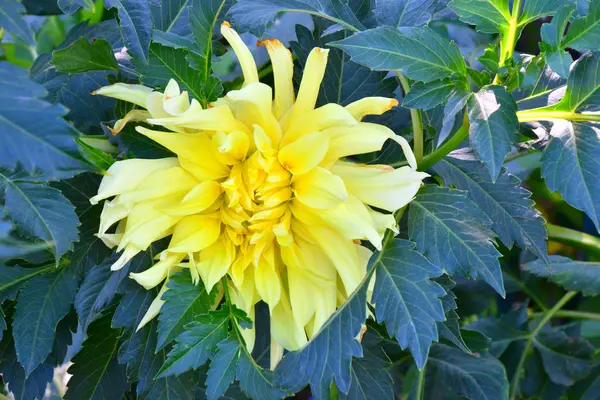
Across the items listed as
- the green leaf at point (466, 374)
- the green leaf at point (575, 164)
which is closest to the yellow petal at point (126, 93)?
the green leaf at point (575, 164)

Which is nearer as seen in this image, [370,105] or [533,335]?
[370,105]

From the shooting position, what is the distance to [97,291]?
0.40 meters

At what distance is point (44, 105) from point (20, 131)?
0.01 metres

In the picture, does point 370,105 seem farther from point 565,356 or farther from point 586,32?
point 565,356

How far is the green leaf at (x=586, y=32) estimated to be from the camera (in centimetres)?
36

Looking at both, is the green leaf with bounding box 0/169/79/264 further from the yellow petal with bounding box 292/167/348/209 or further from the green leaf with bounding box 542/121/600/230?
the green leaf with bounding box 542/121/600/230

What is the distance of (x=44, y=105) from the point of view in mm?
272

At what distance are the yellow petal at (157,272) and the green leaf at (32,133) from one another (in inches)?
4.0

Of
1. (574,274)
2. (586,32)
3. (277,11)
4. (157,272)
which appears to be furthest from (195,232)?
(574,274)

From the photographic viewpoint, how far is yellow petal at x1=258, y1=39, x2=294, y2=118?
1.20 ft

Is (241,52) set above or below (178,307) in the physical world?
above

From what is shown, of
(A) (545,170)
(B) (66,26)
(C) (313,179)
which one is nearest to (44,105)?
(C) (313,179)

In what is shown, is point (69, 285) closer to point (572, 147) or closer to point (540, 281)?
point (572, 147)

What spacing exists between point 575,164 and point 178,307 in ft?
0.76
